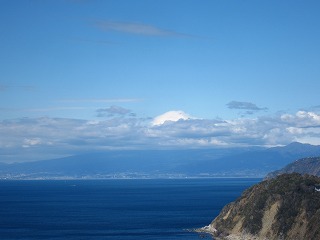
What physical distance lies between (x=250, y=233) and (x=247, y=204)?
1189 cm

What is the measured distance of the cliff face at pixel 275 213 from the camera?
116125 millimetres

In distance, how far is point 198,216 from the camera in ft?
590

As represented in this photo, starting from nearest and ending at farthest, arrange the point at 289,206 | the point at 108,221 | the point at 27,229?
1. the point at 289,206
2. the point at 27,229
3. the point at 108,221

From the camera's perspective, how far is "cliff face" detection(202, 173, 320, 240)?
4572 inches

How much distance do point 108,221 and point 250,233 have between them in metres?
58.5

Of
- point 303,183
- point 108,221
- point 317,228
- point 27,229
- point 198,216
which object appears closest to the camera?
point 317,228

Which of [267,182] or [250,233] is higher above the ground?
[267,182]

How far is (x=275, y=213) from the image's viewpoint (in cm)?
12288

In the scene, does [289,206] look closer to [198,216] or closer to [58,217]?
[198,216]

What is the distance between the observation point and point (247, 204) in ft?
438

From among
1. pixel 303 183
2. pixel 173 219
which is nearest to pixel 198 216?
pixel 173 219

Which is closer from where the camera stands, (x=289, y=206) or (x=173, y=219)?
(x=289, y=206)

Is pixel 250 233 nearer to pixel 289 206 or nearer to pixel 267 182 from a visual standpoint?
pixel 289 206

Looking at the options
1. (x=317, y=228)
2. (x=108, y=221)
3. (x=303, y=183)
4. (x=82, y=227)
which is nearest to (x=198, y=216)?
(x=108, y=221)
